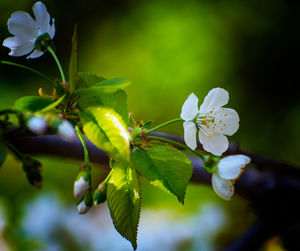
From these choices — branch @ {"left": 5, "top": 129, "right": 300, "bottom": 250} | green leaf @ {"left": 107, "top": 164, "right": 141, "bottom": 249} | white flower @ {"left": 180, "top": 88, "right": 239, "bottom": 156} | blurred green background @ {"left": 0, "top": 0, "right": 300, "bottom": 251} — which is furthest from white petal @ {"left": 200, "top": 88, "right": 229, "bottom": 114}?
blurred green background @ {"left": 0, "top": 0, "right": 300, "bottom": 251}

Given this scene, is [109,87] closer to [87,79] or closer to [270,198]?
[87,79]

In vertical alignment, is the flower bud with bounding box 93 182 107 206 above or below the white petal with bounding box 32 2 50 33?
below

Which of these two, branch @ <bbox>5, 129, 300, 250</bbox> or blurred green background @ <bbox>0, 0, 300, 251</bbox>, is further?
blurred green background @ <bbox>0, 0, 300, 251</bbox>

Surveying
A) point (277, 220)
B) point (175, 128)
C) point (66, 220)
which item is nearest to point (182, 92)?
point (175, 128)

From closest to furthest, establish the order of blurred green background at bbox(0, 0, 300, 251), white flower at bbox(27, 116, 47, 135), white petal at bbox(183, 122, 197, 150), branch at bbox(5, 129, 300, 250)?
white flower at bbox(27, 116, 47, 135) → white petal at bbox(183, 122, 197, 150) → branch at bbox(5, 129, 300, 250) → blurred green background at bbox(0, 0, 300, 251)

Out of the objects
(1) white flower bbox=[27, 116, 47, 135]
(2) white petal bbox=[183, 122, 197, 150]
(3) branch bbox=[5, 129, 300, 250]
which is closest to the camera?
(1) white flower bbox=[27, 116, 47, 135]

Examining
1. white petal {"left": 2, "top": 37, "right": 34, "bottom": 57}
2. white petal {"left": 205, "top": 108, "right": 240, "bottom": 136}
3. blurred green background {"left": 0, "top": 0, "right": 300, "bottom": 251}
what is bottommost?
blurred green background {"left": 0, "top": 0, "right": 300, "bottom": 251}

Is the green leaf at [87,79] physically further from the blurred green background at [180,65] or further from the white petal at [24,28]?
the blurred green background at [180,65]

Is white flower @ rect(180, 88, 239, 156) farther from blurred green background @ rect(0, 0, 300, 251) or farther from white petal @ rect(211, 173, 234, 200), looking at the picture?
blurred green background @ rect(0, 0, 300, 251)
